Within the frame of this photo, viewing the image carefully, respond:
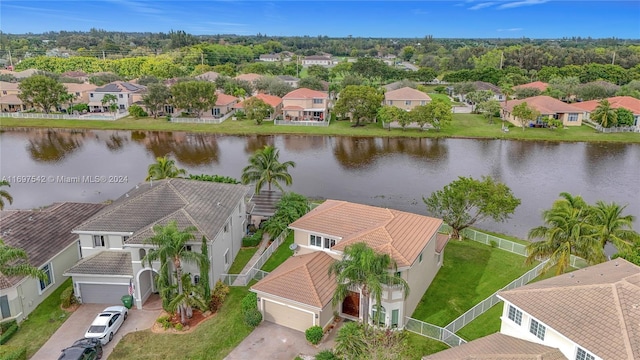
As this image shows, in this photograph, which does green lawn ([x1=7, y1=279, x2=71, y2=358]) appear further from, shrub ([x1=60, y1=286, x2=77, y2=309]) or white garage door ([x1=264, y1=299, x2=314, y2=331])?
white garage door ([x1=264, y1=299, x2=314, y2=331])

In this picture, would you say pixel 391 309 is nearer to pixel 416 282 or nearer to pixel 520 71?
pixel 416 282

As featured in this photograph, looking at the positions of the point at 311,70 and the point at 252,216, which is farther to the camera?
the point at 311,70

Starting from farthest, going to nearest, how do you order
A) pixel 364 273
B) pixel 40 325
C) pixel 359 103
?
pixel 359 103
pixel 40 325
pixel 364 273

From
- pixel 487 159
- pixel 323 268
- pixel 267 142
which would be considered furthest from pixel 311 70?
pixel 323 268

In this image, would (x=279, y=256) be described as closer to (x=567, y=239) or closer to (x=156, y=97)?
(x=567, y=239)

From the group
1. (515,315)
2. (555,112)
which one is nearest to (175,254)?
(515,315)

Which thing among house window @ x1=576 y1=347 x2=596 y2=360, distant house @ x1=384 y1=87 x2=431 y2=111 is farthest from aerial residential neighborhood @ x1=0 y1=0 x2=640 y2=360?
distant house @ x1=384 y1=87 x2=431 y2=111

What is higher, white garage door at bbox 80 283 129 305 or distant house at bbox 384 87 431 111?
distant house at bbox 384 87 431 111
